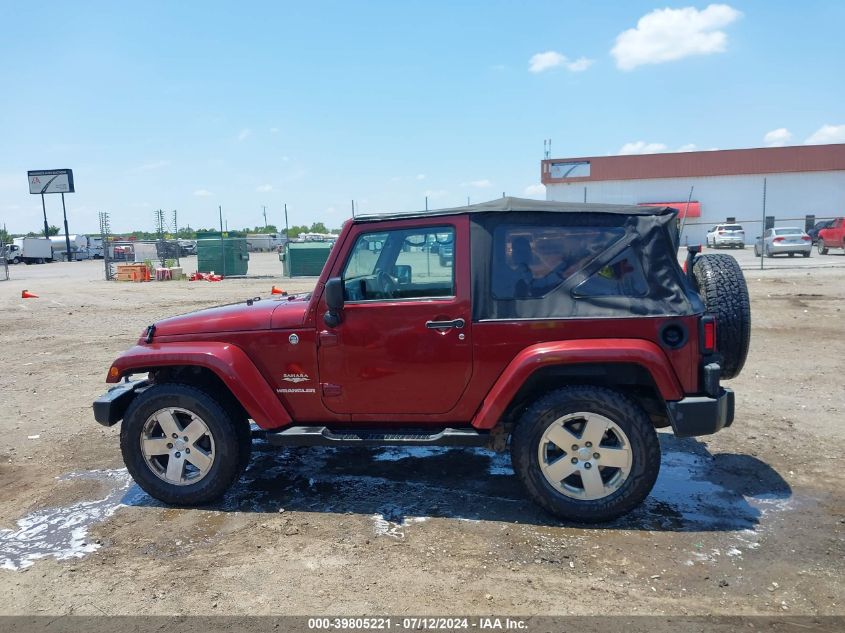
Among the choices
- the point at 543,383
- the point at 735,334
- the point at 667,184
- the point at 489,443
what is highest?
the point at 667,184

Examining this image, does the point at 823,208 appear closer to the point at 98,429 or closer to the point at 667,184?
the point at 667,184

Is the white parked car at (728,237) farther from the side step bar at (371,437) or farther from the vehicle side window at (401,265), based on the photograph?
the side step bar at (371,437)

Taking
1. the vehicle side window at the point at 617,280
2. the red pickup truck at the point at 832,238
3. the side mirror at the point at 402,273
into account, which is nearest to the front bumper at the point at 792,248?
the red pickup truck at the point at 832,238

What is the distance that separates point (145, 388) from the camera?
4836 millimetres

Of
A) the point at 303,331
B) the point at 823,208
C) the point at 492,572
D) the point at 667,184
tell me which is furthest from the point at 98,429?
the point at 823,208

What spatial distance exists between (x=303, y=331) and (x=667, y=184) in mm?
50259

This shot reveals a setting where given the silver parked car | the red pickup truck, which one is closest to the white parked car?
the red pickup truck

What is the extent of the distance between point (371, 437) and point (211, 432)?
44.0 inches

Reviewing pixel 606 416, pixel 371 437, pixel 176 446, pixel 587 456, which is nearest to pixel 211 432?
pixel 176 446

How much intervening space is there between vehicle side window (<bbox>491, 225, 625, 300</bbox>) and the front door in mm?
237

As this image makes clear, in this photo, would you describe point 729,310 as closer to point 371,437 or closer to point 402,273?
point 402,273

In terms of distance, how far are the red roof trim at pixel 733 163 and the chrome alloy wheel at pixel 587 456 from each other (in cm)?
4665

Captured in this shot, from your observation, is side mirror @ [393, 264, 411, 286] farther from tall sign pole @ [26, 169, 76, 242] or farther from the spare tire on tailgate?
tall sign pole @ [26, 169, 76, 242]

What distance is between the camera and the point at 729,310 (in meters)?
4.16
